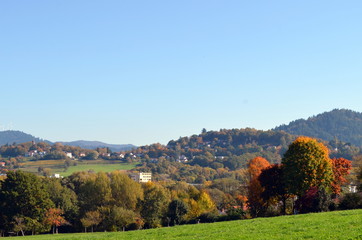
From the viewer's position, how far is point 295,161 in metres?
60.9

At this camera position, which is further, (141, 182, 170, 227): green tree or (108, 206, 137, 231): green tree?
(141, 182, 170, 227): green tree

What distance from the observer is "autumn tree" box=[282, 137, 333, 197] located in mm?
59862

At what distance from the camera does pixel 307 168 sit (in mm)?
60188

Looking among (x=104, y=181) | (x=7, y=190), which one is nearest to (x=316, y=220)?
(x=7, y=190)

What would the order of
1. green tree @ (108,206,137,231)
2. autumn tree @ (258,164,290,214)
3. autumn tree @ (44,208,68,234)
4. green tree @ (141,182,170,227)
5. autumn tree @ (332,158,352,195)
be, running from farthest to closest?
green tree @ (141,182,170,227)
green tree @ (108,206,137,231)
autumn tree @ (44,208,68,234)
autumn tree @ (258,164,290,214)
autumn tree @ (332,158,352,195)

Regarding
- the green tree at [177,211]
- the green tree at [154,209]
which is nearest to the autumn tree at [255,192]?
the green tree at [177,211]

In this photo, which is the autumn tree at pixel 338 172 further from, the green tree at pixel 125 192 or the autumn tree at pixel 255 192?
the green tree at pixel 125 192

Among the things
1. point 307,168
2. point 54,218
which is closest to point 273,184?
point 307,168

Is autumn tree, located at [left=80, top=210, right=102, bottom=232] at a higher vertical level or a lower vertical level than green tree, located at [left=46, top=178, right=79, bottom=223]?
lower

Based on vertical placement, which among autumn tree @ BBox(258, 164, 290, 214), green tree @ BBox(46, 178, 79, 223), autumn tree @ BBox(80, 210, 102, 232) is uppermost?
autumn tree @ BBox(258, 164, 290, 214)

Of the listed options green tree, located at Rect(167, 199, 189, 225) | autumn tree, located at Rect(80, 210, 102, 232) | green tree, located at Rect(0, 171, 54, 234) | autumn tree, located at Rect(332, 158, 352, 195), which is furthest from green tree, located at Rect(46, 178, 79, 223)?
autumn tree, located at Rect(332, 158, 352, 195)

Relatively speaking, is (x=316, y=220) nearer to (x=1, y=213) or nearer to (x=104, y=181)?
(x=1, y=213)

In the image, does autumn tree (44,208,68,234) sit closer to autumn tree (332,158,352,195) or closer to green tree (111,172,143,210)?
green tree (111,172,143,210)

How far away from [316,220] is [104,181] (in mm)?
67108
